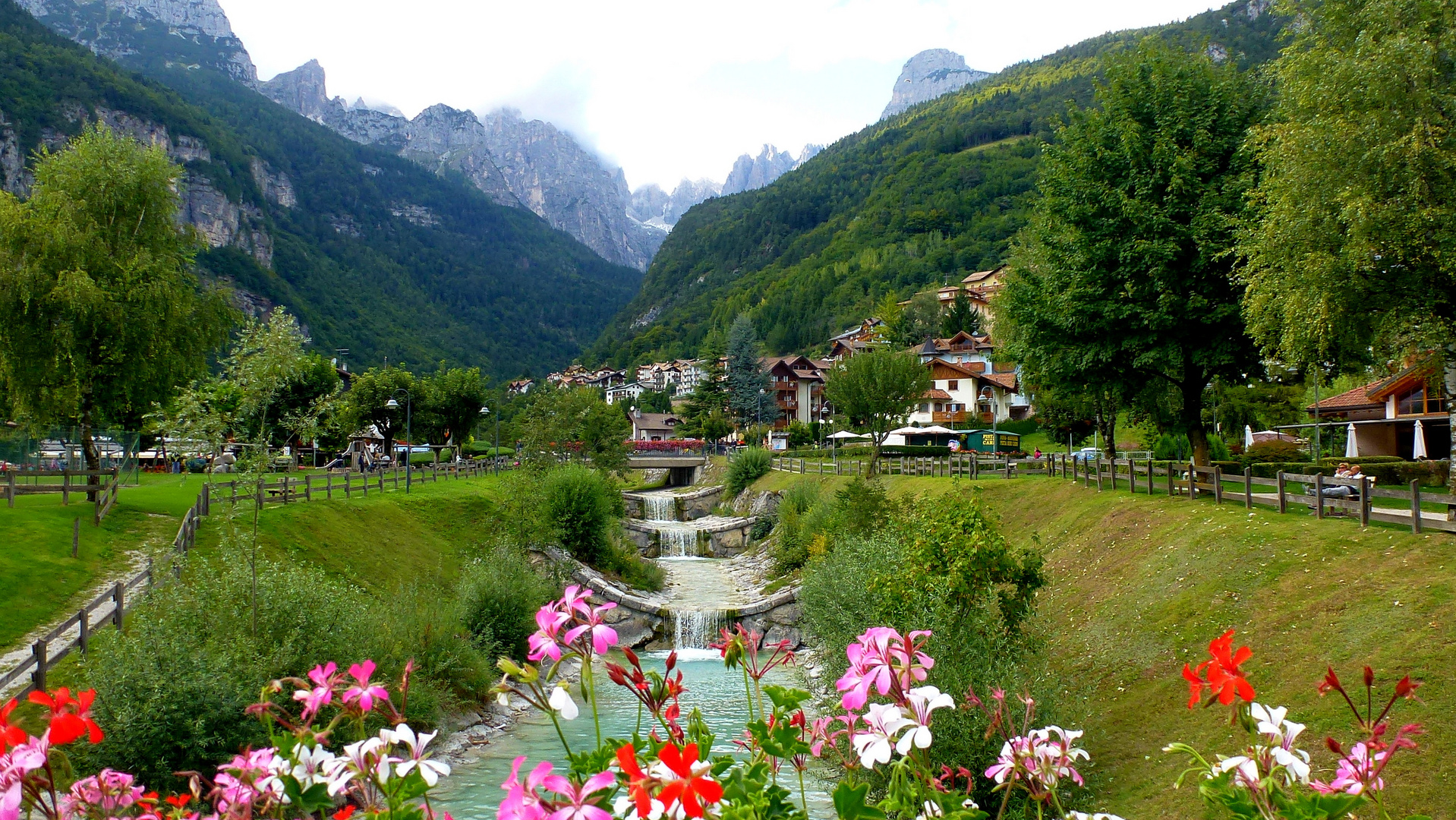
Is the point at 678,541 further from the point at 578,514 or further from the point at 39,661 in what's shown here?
the point at 39,661

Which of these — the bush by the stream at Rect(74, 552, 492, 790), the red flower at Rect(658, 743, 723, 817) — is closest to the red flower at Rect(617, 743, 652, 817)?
the red flower at Rect(658, 743, 723, 817)

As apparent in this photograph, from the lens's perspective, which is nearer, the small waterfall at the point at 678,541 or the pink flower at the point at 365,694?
the pink flower at the point at 365,694

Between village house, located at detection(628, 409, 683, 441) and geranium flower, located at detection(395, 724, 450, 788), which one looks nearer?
geranium flower, located at detection(395, 724, 450, 788)

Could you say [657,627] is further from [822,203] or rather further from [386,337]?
[822,203]

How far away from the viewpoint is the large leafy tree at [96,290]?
22250 millimetres

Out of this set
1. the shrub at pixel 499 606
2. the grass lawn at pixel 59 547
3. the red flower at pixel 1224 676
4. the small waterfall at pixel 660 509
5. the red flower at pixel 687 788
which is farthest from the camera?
the small waterfall at pixel 660 509

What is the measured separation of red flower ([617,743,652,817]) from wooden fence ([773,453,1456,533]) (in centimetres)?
1656

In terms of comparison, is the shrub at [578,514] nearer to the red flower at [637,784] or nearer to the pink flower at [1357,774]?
the pink flower at [1357,774]

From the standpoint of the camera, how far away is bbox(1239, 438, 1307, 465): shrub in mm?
35456

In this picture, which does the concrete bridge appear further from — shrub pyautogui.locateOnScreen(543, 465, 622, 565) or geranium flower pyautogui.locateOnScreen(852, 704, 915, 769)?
geranium flower pyautogui.locateOnScreen(852, 704, 915, 769)

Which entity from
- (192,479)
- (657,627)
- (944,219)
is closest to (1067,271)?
(657,627)

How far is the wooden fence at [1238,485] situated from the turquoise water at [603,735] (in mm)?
11470

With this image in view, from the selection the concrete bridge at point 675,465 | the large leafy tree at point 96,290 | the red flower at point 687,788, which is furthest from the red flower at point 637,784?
the concrete bridge at point 675,465

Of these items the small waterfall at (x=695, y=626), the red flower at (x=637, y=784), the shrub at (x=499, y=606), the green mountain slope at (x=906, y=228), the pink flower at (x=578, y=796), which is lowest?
the small waterfall at (x=695, y=626)
